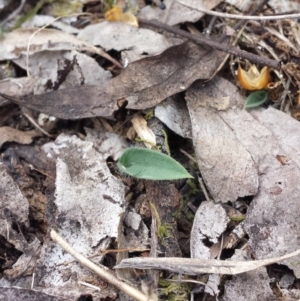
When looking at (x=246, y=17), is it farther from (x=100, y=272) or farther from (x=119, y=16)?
(x=100, y=272)

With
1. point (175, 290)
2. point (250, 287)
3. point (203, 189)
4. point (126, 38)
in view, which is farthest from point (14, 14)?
point (250, 287)

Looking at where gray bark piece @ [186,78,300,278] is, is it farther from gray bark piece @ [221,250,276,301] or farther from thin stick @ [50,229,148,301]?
thin stick @ [50,229,148,301]

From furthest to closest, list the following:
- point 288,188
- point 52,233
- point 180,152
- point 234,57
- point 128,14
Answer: point 128,14 → point 234,57 → point 180,152 → point 288,188 → point 52,233

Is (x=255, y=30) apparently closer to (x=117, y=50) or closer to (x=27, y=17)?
(x=117, y=50)

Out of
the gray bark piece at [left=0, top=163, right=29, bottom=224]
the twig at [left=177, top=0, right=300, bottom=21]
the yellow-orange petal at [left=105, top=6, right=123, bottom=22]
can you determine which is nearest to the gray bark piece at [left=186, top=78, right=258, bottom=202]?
the twig at [left=177, top=0, right=300, bottom=21]

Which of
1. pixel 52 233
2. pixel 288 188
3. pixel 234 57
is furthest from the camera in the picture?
pixel 234 57

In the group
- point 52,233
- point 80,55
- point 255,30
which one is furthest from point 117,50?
point 52,233

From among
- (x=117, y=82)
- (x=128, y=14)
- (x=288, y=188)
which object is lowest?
(x=288, y=188)

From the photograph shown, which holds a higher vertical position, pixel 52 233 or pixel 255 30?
pixel 255 30
